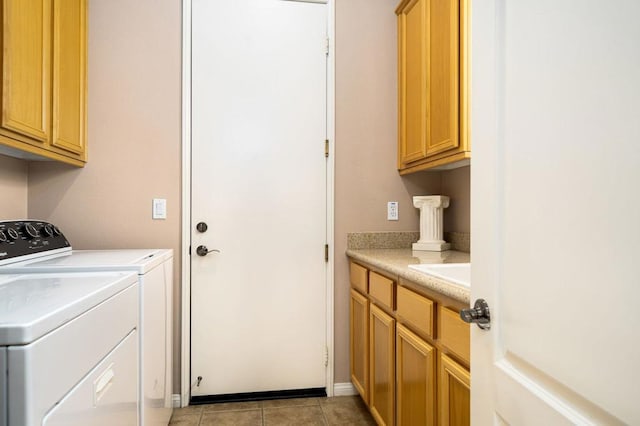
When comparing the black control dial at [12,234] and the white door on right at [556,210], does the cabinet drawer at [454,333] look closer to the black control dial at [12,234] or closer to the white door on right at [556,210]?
the white door on right at [556,210]

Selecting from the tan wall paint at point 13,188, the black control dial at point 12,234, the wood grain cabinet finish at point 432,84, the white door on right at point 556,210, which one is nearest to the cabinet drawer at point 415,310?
the white door on right at point 556,210

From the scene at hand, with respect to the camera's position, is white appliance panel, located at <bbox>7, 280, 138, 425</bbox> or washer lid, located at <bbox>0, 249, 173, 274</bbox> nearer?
white appliance panel, located at <bbox>7, 280, 138, 425</bbox>

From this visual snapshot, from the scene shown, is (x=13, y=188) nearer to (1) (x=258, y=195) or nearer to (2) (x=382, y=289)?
(1) (x=258, y=195)

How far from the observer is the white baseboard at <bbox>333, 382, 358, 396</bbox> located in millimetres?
2305

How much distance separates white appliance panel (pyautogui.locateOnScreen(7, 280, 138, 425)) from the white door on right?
879mm

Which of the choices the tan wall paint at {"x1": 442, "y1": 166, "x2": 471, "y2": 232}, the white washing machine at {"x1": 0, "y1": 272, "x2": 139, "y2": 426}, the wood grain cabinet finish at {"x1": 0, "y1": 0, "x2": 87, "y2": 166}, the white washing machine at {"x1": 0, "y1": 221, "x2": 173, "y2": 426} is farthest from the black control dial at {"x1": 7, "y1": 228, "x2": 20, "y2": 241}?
the tan wall paint at {"x1": 442, "y1": 166, "x2": 471, "y2": 232}

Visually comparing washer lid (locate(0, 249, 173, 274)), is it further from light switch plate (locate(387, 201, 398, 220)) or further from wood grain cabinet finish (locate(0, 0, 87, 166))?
light switch plate (locate(387, 201, 398, 220))

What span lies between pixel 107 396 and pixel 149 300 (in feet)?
1.83

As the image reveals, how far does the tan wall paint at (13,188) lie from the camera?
186 cm

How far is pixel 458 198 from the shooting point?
2.24m

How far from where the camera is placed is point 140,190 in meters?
2.16

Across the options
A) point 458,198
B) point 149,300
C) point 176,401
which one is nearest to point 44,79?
point 149,300

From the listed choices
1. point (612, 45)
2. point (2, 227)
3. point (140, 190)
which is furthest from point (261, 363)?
point (612, 45)

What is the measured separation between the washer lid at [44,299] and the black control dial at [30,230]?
1.81 feet
